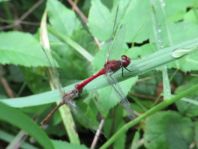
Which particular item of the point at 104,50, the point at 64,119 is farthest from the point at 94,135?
the point at 104,50

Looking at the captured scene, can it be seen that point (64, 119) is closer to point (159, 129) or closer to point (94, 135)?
point (94, 135)

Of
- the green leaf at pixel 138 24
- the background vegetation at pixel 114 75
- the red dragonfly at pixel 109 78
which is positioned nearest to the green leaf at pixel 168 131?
the background vegetation at pixel 114 75

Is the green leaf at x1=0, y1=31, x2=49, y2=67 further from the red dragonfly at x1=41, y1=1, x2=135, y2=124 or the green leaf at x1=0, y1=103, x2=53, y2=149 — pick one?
the green leaf at x1=0, y1=103, x2=53, y2=149

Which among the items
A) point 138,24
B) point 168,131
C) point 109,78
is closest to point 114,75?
point 109,78

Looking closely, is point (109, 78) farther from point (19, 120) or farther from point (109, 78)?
point (19, 120)

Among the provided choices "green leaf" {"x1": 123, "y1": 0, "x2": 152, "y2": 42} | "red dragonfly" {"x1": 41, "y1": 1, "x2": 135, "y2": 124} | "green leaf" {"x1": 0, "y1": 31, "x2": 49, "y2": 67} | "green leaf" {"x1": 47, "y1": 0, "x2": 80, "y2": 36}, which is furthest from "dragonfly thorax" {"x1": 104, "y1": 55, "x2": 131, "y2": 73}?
"green leaf" {"x1": 47, "y1": 0, "x2": 80, "y2": 36}

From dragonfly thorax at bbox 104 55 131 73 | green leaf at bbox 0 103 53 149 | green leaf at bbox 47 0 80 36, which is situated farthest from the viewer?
green leaf at bbox 47 0 80 36

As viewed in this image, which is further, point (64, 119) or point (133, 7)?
point (64, 119)
